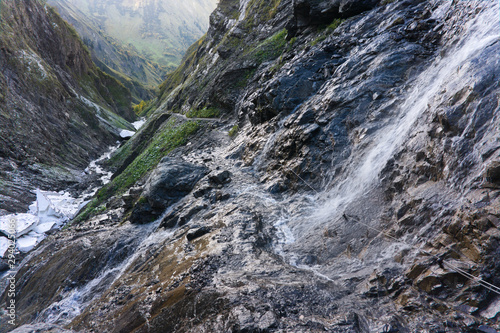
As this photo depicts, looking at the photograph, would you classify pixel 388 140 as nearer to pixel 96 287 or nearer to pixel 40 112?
pixel 96 287

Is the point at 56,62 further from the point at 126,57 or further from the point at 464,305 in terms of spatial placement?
the point at 126,57

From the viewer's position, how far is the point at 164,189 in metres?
15.9

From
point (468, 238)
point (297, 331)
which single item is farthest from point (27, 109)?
point (468, 238)

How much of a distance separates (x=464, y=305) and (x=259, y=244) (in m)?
5.80

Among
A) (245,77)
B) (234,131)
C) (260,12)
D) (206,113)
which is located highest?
(260,12)

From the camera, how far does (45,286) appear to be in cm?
1316

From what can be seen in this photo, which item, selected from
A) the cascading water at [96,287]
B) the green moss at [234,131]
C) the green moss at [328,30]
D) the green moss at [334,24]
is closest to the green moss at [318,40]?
the green moss at [328,30]

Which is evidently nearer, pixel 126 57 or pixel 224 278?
pixel 224 278

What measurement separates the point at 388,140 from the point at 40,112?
4543 cm

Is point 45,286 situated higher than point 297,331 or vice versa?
point 45,286

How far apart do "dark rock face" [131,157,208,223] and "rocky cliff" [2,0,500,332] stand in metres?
0.09

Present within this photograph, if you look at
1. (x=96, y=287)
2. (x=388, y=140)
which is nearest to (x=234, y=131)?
(x=388, y=140)

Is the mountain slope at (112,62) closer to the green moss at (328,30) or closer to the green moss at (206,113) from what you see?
the green moss at (206,113)

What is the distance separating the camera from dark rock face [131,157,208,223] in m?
15.6
